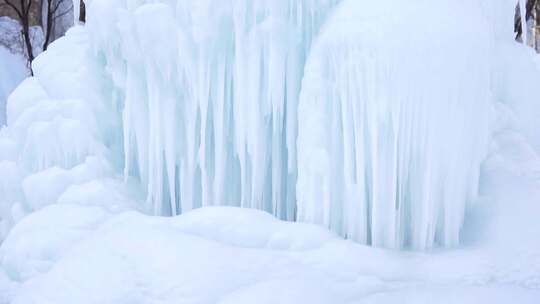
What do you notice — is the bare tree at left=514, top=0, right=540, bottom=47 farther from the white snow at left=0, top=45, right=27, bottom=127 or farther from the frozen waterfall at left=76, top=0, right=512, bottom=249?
the white snow at left=0, top=45, right=27, bottom=127

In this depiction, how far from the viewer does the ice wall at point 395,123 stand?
4230 mm

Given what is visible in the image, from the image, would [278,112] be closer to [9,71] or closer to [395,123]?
[395,123]

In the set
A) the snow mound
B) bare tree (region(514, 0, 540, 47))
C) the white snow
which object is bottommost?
the snow mound

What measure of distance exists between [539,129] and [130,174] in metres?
4.46

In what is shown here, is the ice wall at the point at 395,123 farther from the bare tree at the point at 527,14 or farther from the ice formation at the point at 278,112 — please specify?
the bare tree at the point at 527,14

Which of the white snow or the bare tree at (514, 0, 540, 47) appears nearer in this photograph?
the bare tree at (514, 0, 540, 47)

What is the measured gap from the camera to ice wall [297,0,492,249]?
13.9 feet

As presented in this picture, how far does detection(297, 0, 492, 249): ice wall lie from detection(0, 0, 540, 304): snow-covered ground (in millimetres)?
16

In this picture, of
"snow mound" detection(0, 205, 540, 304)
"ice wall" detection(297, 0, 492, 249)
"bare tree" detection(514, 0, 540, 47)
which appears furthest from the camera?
"bare tree" detection(514, 0, 540, 47)

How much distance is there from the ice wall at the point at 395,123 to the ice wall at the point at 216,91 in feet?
1.42

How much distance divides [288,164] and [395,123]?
1.17m

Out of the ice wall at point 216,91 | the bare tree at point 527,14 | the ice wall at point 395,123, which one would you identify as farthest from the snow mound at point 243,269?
the bare tree at point 527,14

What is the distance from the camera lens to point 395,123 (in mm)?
4195

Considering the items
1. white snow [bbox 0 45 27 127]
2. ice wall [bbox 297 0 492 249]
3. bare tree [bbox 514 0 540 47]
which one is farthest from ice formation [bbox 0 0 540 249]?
white snow [bbox 0 45 27 127]
